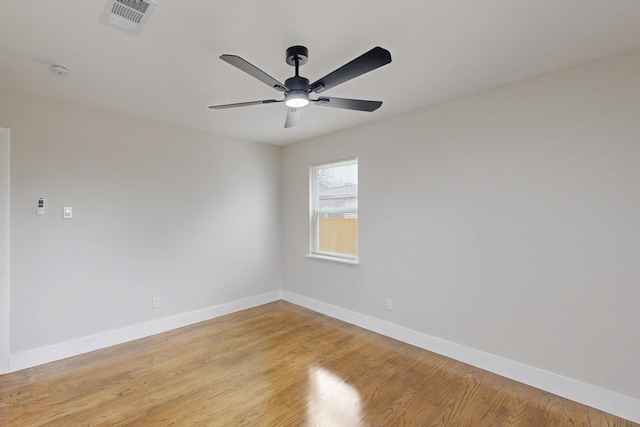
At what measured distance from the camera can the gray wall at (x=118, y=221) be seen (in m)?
2.72

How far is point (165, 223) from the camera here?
11.7ft

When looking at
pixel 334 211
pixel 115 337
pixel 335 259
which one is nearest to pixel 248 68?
pixel 334 211

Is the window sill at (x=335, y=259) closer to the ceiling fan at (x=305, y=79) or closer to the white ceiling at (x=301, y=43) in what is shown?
the white ceiling at (x=301, y=43)

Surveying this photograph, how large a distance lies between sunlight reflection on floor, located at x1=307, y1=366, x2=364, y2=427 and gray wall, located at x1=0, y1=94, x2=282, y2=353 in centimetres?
217

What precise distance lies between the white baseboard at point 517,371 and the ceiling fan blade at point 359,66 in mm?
2660

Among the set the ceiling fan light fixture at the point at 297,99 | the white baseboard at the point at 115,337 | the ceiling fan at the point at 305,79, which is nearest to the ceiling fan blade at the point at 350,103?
the ceiling fan at the point at 305,79

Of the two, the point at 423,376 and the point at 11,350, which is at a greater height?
the point at 11,350

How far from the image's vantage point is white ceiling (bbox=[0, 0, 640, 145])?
1.62 meters

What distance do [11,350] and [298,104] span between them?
3387 mm

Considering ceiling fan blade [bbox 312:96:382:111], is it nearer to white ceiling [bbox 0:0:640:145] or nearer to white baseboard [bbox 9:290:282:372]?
white ceiling [bbox 0:0:640:145]

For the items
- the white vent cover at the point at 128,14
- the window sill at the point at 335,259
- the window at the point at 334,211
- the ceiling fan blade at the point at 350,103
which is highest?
the white vent cover at the point at 128,14

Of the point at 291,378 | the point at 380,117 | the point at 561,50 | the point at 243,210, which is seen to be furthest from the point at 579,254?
the point at 243,210

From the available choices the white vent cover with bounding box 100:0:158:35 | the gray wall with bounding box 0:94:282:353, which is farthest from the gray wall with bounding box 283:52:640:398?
the white vent cover with bounding box 100:0:158:35

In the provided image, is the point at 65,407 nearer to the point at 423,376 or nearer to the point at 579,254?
the point at 423,376
